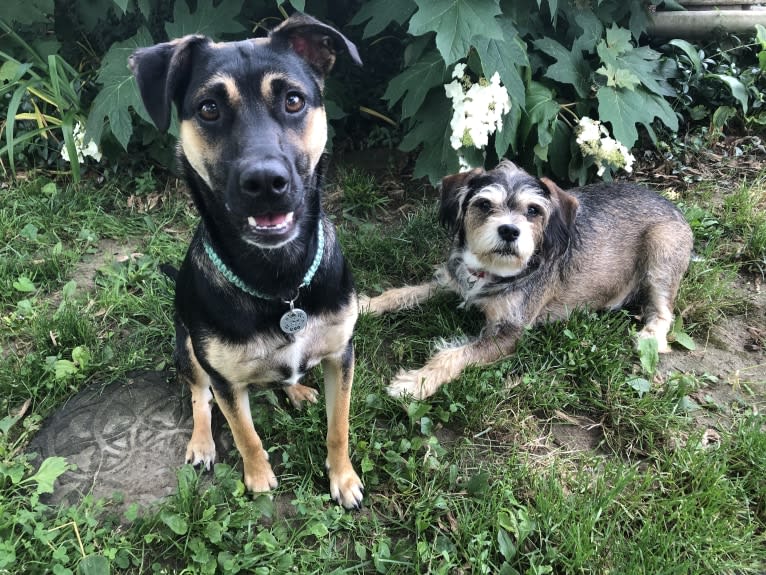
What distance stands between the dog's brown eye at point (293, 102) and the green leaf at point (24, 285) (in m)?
2.81

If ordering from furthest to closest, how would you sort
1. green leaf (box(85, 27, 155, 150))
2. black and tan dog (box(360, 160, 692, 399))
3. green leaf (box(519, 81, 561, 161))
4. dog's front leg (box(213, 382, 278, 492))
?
green leaf (box(519, 81, 561, 161)), green leaf (box(85, 27, 155, 150)), black and tan dog (box(360, 160, 692, 399)), dog's front leg (box(213, 382, 278, 492))

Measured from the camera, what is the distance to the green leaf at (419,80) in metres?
3.78

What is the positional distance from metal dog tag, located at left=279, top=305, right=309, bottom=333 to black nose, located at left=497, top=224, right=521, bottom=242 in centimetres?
144

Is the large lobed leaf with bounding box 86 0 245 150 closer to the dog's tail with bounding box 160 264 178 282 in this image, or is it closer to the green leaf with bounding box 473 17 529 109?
the dog's tail with bounding box 160 264 178 282

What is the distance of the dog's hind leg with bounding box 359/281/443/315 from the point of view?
12.3ft

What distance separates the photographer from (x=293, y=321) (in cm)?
227

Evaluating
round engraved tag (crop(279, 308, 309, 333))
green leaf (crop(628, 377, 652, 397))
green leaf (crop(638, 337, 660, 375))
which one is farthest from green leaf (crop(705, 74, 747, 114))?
round engraved tag (crop(279, 308, 309, 333))

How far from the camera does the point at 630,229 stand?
12.8 ft

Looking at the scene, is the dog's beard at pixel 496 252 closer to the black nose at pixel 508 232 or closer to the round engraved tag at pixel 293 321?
the black nose at pixel 508 232

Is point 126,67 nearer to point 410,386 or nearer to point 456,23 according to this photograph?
point 456,23

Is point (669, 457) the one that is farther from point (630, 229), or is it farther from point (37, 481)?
point (37, 481)

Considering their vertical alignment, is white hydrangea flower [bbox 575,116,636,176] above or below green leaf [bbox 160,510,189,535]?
above

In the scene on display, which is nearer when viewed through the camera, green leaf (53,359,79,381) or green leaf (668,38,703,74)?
green leaf (53,359,79,381)

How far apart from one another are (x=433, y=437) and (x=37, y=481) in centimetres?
195
